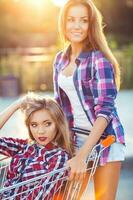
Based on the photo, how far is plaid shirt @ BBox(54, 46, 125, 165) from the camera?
3396 millimetres

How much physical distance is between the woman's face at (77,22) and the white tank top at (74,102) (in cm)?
22

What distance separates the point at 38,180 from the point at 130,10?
23.1m

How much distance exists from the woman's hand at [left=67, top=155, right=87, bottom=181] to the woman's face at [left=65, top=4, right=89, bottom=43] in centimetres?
67

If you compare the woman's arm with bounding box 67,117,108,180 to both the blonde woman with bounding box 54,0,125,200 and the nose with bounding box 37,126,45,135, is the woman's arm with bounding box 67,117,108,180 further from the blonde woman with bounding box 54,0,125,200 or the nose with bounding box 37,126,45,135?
the nose with bounding box 37,126,45,135

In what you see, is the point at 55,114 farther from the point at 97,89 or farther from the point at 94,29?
the point at 94,29

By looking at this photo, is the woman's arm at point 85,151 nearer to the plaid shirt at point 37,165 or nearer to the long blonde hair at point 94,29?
the plaid shirt at point 37,165

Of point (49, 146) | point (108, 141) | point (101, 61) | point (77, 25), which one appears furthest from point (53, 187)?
point (77, 25)

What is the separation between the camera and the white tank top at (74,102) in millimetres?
3508

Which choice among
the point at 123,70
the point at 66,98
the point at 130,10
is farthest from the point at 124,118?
the point at 130,10

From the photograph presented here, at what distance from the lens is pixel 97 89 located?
3.42 meters

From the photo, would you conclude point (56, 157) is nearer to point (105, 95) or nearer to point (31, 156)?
point (31, 156)

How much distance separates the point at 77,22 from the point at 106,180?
2.82 feet

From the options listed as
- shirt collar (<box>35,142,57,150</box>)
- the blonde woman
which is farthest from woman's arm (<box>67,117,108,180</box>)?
shirt collar (<box>35,142,57,150</box>)

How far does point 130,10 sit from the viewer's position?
84.9ft
